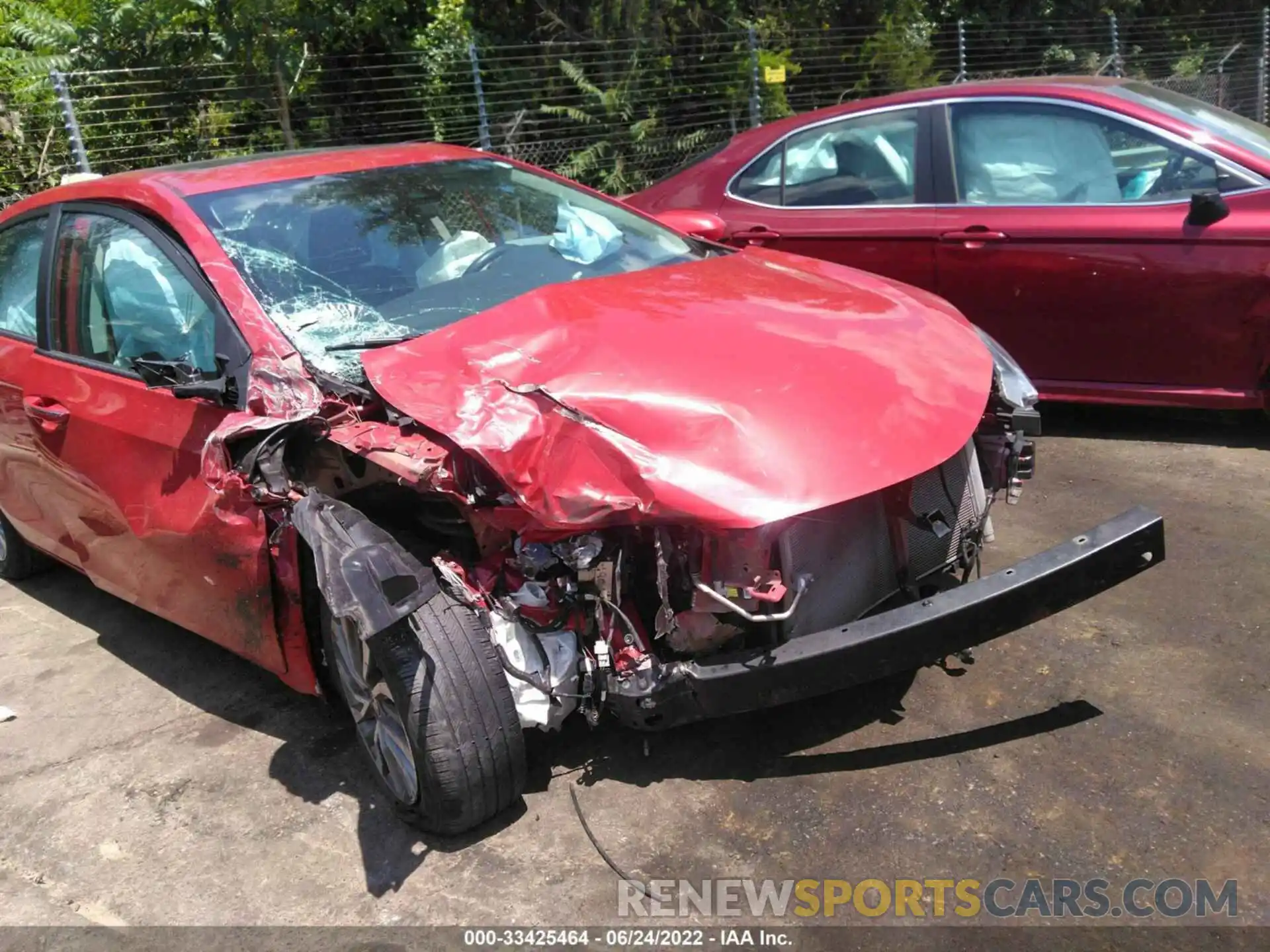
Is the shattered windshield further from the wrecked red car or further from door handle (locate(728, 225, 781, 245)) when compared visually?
door handle (locate(728, 225, 781, 245))

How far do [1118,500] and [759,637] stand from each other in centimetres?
231

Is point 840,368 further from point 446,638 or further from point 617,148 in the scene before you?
point 617,148

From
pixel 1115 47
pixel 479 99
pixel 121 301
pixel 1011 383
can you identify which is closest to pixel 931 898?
pixel 1011 383

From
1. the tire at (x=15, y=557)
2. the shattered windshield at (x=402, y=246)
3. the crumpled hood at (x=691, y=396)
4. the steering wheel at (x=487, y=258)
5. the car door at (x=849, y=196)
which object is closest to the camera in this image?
the crumpled hood at (x=691, y=396)

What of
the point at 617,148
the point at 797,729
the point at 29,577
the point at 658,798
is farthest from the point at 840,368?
the point at 617,148

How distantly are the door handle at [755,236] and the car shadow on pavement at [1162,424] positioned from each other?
5.28 ft

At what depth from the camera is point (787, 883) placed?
8.18 feet

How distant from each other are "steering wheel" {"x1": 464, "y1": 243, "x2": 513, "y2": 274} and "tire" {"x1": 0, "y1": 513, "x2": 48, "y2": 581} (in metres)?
2.46

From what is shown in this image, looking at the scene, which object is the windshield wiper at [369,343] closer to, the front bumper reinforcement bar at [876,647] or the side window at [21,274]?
the front bumper reinforcement bar at [876,647]

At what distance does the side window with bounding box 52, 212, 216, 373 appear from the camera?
324 centimetres

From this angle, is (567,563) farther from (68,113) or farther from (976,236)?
(68,113)

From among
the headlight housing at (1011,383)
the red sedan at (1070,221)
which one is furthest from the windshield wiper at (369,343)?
the red sedan at (1070,221)

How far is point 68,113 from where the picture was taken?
9062mm

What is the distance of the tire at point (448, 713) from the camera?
100 inches
